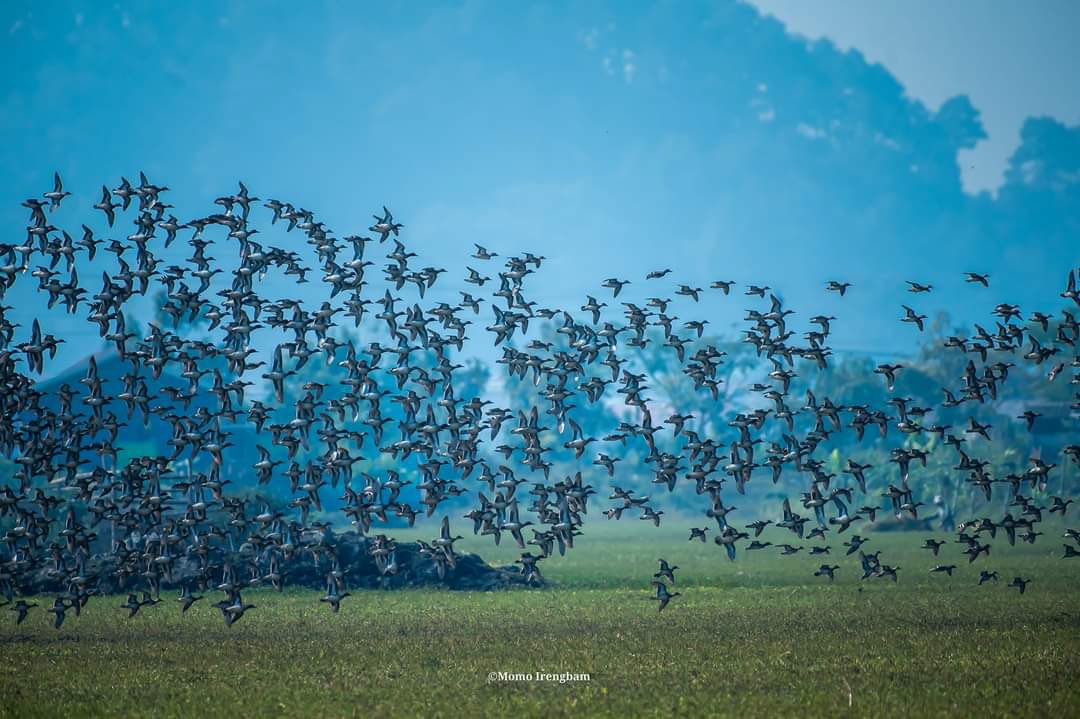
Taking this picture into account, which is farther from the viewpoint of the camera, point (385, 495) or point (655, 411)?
point (655, 411)

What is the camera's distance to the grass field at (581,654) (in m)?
24.2

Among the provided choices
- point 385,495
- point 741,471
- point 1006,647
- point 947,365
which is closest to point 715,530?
point 385,495

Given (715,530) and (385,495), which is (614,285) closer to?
(715,530)

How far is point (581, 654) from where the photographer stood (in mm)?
29672

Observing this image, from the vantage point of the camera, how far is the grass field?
2420 centimetres

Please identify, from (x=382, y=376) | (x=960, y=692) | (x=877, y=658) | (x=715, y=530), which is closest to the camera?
(x=960, y=692)

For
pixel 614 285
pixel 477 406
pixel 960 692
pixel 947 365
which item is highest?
pixel 947 365

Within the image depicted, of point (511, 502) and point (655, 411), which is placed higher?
point (655, 411)

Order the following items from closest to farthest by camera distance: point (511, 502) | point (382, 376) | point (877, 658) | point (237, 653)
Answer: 1. point (877, 658)
2. point (237, 653)
3. point (511, 502)
4. point (382, 376)

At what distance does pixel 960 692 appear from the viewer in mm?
24531

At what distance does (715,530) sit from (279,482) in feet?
118

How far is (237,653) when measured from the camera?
101 feet

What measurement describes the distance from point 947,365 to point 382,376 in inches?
2364

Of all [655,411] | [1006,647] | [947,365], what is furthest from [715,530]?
[655,411]
